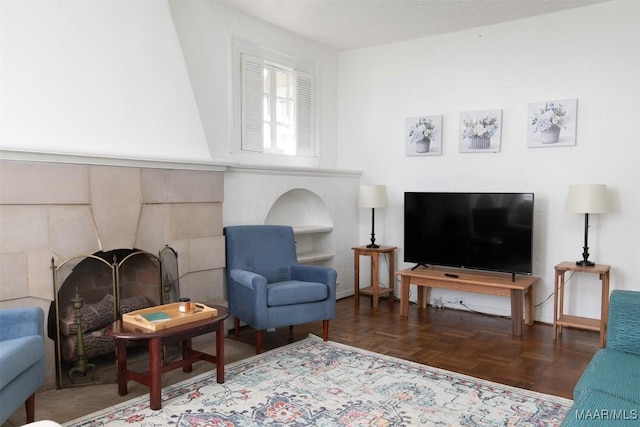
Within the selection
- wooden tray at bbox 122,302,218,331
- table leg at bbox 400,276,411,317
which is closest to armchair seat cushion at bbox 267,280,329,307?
wooden tray at bbox 122,302,218,331

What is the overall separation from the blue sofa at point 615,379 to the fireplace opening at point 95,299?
258 centimetres

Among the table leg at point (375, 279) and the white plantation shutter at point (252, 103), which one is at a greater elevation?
the white plantation shutter at point (252, 103)

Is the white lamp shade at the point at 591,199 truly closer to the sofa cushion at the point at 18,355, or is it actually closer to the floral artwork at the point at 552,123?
the floral artwork at the point at 552,123

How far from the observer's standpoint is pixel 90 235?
3018 millimetres

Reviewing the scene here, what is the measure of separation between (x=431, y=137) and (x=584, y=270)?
194cm

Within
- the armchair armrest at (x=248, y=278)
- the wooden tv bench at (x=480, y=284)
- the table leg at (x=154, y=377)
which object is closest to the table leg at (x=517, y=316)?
the wooden tv bench at (x=480, y=284)

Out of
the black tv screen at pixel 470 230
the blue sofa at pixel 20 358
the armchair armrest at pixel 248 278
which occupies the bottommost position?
the blue sofa at pixel 20 358

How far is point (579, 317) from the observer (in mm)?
4082

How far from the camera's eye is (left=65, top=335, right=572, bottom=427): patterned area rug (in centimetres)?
245

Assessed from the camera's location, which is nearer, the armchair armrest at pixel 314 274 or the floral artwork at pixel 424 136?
the armchair armrest at pixel 314 274

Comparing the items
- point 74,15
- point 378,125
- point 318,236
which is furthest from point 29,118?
point 378,125

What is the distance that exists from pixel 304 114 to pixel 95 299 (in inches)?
118

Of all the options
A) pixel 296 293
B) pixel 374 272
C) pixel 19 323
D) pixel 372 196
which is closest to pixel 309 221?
pixel 372 196

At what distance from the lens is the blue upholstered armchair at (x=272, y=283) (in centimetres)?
344
